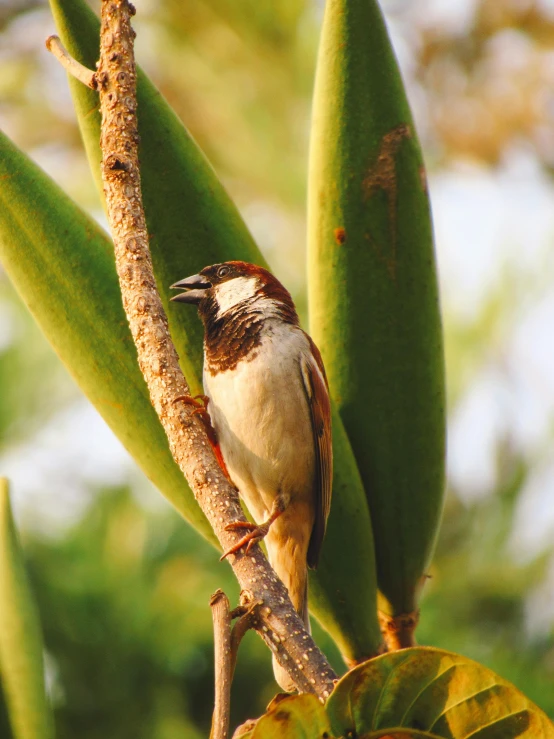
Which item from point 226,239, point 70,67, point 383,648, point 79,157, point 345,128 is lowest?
point 383,648

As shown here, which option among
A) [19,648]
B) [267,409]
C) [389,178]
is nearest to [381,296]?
[389,178]

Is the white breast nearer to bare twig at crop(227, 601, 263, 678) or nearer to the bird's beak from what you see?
the bird's beak

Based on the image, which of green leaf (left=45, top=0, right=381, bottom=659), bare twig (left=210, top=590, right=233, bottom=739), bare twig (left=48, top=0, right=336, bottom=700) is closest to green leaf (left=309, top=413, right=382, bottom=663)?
green leaf (left=45, top=0, right=381, bottom=659)

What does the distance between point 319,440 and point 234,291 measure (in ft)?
1.36

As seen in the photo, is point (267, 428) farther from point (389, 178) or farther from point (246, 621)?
point (246, 621)

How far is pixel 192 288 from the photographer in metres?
1.50

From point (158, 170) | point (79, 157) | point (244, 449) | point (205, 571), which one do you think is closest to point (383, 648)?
point (244, 449)

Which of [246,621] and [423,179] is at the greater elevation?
[423,179]

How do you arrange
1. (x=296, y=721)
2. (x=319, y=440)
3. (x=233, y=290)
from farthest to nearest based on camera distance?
1. (x=233, y=290)
2. (x=319, y=440)
3. (x=296, y=721)

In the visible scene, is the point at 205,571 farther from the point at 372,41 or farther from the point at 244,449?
the point at 372,41

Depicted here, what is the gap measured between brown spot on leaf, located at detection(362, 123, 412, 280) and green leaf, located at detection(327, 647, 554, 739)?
0.68 metres

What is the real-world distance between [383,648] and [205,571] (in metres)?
2.32

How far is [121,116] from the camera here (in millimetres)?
1289

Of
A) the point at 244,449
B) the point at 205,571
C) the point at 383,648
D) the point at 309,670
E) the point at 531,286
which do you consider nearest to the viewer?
the point at 309,670
